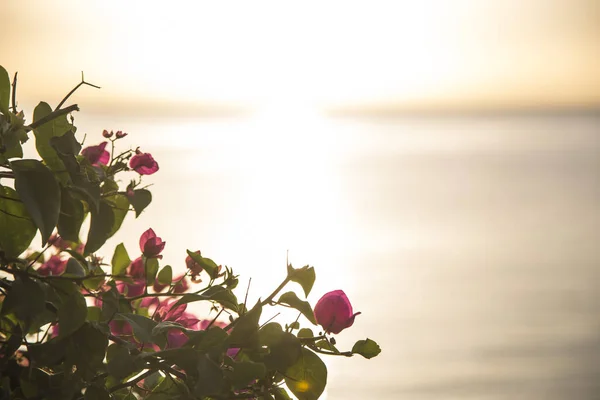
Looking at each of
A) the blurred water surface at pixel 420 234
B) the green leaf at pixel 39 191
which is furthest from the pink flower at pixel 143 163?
the blurred water surface at pixel 420 234

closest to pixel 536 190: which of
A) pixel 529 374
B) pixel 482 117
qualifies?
pixel 529 374

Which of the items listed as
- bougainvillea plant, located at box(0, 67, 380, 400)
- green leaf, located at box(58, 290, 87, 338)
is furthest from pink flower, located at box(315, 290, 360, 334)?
green leaf, located at box(58, 290, 87, 338)

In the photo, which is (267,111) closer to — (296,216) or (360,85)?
(360,85)

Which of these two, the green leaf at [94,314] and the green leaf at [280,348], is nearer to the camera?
the green leaf at [280,348]

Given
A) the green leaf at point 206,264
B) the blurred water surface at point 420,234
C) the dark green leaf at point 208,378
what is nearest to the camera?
the dark green leaf at point 208,378

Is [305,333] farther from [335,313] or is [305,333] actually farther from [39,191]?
[39,191]

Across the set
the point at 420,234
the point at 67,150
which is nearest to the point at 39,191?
the point at 67,150

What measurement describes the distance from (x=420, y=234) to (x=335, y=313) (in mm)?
2421

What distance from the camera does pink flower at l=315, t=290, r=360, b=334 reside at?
1.30 feet

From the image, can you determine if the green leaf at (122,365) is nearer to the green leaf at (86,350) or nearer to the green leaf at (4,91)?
the green leaf at (86,350)

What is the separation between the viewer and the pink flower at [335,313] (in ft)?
1.30

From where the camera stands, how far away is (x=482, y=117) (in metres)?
6.05

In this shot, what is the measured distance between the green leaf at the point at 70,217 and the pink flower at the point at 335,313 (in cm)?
12

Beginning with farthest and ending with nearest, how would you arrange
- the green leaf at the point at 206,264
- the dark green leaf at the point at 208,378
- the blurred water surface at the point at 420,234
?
the blurred water surface at the point at 420,234
the green leaf at the point at 206,264
the dark green leaf at the point at 208,378
